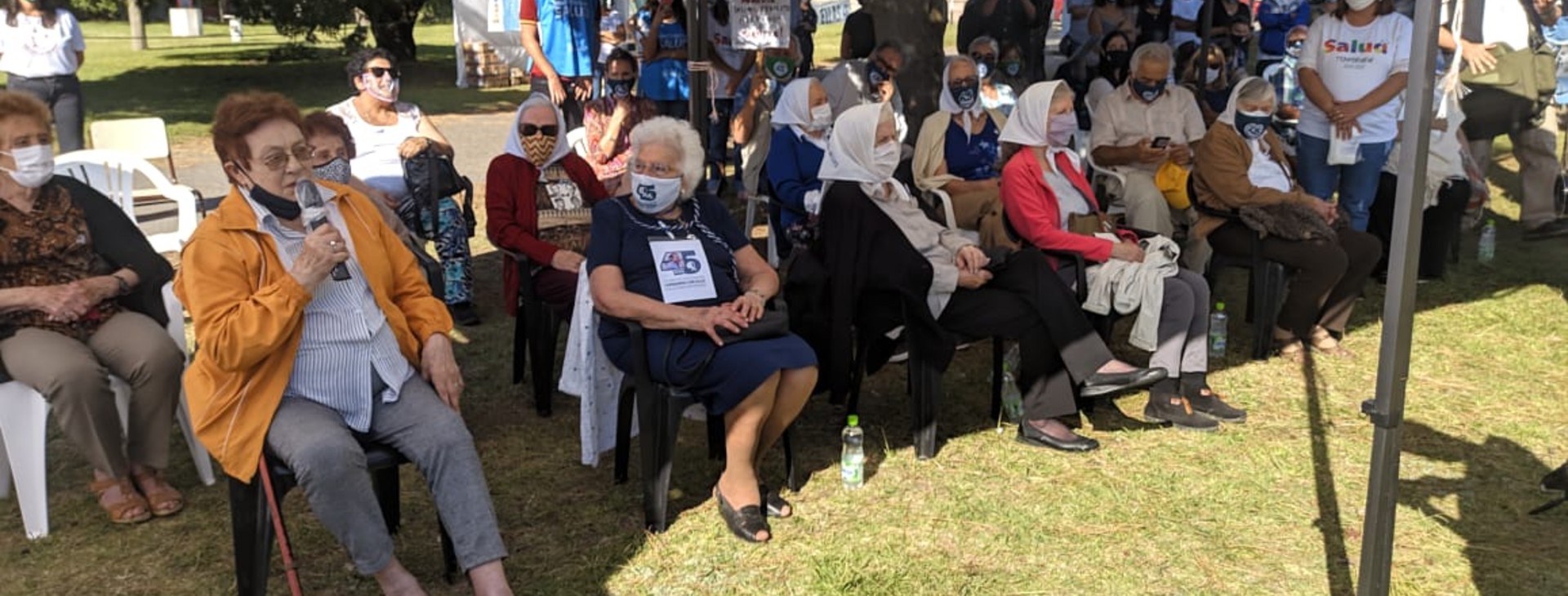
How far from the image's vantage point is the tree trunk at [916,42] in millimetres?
7547

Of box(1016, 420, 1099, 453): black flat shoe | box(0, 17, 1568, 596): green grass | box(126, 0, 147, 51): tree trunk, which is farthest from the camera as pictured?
box(126, 0, 147, 51): tree trunk

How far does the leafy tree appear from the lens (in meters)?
20.6

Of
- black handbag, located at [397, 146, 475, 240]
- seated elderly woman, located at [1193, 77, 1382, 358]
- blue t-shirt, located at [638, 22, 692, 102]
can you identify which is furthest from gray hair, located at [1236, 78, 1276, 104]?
black handbag, located at [397, 146, 475, 240]

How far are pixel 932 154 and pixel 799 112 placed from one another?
27.5 inches

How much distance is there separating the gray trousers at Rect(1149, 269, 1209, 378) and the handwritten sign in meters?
2.49

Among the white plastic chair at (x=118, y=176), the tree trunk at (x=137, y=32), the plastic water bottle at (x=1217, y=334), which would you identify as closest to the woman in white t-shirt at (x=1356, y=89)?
the plastic water bottle at (x=1217, y=334)

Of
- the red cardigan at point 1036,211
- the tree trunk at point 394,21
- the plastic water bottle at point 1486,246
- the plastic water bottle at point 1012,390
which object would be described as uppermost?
the tree trunk at point 394,21

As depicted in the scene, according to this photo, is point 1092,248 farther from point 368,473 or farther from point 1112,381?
point 368,473

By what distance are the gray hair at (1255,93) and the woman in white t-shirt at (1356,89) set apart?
2.31ft

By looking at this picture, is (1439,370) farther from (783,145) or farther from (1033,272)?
(783,145)

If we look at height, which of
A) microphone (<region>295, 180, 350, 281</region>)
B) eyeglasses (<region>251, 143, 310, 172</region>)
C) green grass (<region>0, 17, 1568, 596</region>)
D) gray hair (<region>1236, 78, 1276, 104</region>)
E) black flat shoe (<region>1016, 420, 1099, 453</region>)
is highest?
gray hair (<region>1236, 78, 1276, 104</region>)

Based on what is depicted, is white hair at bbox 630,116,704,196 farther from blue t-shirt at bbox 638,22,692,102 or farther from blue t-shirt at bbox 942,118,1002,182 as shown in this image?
blue t-shirt at bbox 638,22,692,102

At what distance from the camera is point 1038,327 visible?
4.46m

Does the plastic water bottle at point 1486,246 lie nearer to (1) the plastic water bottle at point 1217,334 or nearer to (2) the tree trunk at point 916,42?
(1) the plastic water bottle at point 1217,334
